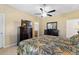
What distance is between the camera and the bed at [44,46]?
6.02 ft

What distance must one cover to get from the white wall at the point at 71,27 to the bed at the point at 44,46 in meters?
0.15

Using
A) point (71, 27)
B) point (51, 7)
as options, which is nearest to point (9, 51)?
point (51, 7)

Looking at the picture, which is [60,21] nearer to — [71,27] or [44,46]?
[71,27]

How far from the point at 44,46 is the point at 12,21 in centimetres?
80

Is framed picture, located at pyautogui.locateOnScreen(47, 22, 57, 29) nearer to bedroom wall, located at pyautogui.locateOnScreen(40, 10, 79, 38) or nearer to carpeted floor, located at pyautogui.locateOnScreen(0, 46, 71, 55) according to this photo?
bedroom wall, located at pyautogui.locateOnScreen(40, 10, 79, 38)

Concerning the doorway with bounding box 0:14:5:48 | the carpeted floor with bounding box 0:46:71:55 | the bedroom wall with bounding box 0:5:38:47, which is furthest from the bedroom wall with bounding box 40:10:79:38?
the doorway with bounding box 0:14:5:48

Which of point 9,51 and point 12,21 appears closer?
point 9,51

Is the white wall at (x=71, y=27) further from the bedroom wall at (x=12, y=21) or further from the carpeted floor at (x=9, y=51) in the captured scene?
the carpeted floor at (x=9, y=51)

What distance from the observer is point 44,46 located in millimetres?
1855

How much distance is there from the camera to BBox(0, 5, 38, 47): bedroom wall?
1.96 meters

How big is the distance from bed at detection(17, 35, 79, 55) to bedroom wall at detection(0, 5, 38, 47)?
226 millimetres
